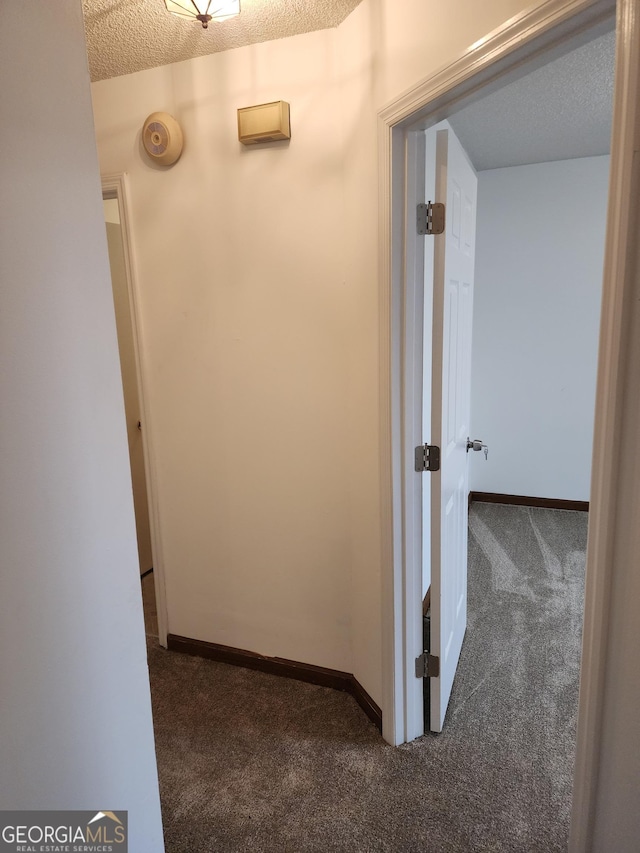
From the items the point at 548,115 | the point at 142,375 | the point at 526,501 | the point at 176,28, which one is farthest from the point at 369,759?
the point at 548,115

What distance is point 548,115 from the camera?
8.75 feet

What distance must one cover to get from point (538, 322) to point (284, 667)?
2.91 meters

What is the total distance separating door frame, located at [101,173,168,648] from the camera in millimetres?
2152

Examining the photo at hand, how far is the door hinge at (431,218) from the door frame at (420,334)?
8 centimetres

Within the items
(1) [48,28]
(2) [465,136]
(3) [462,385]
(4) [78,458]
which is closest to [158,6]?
(1) [48,28]

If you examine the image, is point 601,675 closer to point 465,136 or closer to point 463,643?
point 463,643

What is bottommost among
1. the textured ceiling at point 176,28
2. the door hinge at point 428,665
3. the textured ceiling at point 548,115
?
the door hinge at point 428,665

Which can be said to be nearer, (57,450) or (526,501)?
(57,450)

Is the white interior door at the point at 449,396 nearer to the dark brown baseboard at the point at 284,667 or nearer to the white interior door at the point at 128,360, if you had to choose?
the dark brown baseboard at the point at 284,667

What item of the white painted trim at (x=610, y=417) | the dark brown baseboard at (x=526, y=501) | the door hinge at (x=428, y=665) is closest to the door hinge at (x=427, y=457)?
the door hinge at (x=428, y=665)

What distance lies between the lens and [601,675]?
3.38 ft

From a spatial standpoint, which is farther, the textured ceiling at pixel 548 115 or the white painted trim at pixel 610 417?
the textured ceiling at pixel 548 115

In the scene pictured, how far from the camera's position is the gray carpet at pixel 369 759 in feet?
5.09

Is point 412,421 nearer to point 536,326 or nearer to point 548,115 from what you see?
point 548,115
